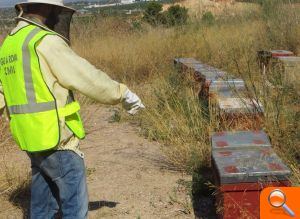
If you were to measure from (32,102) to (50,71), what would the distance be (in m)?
0.21

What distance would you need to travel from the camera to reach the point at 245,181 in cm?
345

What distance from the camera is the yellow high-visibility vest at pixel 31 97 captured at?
306cm

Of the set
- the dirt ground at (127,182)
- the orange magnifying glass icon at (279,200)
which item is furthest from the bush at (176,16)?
the orange magnifying glass icon at (279,200)

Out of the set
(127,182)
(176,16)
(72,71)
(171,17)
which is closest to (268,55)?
(127,182)

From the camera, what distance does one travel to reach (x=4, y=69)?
10.7 ft

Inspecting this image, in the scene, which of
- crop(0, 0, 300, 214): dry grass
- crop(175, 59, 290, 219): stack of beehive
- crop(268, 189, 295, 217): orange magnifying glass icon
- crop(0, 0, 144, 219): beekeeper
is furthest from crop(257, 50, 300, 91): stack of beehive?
crop(268, 189, 295, 217): orange magnifying glass icon

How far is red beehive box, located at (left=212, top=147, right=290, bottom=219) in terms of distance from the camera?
3.41 m

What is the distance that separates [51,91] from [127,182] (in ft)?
7.22

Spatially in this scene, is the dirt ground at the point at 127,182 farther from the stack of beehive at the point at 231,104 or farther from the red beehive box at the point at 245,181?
the red beehive box at the point at 245,181

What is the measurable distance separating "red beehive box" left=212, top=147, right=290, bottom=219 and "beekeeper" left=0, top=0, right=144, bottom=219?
0.76 m

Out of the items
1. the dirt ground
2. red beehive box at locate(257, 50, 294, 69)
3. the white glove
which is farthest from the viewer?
red beehive box at locate(257, 50, 294, 69)

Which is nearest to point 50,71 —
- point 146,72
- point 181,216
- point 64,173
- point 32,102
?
point 32,102

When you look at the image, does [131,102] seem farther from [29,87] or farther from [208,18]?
[208,18]

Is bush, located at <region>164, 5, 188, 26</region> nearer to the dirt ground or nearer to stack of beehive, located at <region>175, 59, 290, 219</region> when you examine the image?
the dirt ground
